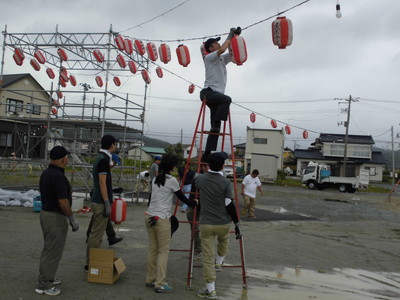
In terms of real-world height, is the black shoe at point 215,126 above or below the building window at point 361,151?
below

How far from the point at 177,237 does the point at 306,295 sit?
141 inches

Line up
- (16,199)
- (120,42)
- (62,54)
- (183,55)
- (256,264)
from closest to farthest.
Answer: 1. (256,264)
2. (183,55)
3. (16,199)
4. (120,42)
5. (62,54)

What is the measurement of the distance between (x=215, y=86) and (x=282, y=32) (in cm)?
232

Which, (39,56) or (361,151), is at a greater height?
(39,56)

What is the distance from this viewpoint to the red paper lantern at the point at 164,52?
1125 cm

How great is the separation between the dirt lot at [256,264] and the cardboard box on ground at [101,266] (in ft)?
0.34

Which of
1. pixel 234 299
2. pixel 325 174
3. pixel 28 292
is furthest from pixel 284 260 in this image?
pixel 325 174

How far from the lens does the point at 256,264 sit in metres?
5.80

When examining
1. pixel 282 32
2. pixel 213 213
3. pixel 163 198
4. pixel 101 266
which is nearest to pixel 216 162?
pixel 213 213

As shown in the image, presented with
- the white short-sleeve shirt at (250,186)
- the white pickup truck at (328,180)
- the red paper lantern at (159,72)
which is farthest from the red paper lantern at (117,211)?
the white pickup truck at (328,180)

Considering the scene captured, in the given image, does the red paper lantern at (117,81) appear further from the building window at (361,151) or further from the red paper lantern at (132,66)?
the building window at (361,151)

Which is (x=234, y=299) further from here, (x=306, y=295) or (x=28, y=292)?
(x=28, y=292)

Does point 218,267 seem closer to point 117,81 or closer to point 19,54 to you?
point 117,81

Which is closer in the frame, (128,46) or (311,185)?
(128,46)
